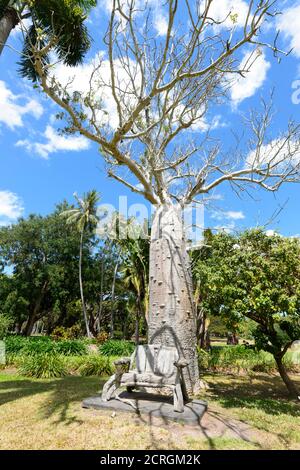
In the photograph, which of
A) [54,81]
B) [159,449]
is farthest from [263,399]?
[54,81]

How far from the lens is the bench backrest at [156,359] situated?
459cm

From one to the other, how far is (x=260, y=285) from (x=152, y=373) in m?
2.59

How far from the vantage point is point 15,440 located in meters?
3.26

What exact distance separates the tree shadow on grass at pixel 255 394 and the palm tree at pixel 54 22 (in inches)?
270

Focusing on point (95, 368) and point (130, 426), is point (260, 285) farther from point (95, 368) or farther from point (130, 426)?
point (95, 368)

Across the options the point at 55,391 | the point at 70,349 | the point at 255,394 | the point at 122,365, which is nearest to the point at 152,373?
the point at 122,365

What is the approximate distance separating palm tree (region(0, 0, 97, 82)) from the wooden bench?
16.7ft

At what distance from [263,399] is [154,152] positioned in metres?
5.72

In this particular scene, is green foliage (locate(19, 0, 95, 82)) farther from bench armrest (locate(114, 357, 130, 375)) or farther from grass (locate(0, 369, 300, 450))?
grass (locate(0, 369, 300, 450))

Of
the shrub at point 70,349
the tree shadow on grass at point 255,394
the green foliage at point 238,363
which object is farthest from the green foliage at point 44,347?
the tree shadow on grass at point 255,394

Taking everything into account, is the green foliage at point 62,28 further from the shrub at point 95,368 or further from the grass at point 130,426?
the shrub at point 95,368

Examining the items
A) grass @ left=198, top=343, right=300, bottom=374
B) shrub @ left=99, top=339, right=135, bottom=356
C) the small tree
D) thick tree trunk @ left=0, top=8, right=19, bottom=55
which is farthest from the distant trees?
thick tree trunk @ left=0, top=8, right=19, bottom=55
